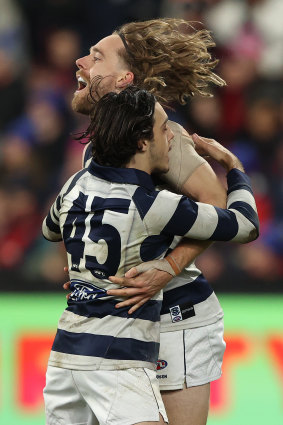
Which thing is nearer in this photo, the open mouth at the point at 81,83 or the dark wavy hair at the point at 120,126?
the dark wavy hair at the point at 120,126

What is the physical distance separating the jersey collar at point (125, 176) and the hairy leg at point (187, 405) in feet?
2.49

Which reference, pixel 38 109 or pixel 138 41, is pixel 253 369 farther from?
pixel 38 109

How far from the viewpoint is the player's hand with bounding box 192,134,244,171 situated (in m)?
2.78

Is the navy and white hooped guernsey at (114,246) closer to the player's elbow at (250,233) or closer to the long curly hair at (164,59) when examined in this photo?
the player's elbow at (250,233)

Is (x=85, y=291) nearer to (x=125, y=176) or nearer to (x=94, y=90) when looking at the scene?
(x=125, y=176)

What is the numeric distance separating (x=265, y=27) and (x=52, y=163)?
2.10 m

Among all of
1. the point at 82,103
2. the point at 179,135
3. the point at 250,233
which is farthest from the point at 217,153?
the point at 82,103

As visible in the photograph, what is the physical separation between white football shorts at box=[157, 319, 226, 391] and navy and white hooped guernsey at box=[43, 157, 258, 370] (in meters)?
0.35

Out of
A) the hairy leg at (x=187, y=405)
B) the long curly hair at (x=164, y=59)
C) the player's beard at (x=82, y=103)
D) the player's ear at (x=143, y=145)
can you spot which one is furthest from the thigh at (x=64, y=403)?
the long curly hair at (x=164, y=59)

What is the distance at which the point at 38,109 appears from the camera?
22.7 ft

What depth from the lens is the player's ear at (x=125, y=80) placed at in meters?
2.90

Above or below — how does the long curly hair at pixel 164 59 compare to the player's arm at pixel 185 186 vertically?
above

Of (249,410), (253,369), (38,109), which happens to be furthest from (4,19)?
(249,410)

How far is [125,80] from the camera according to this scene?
2912 mm
